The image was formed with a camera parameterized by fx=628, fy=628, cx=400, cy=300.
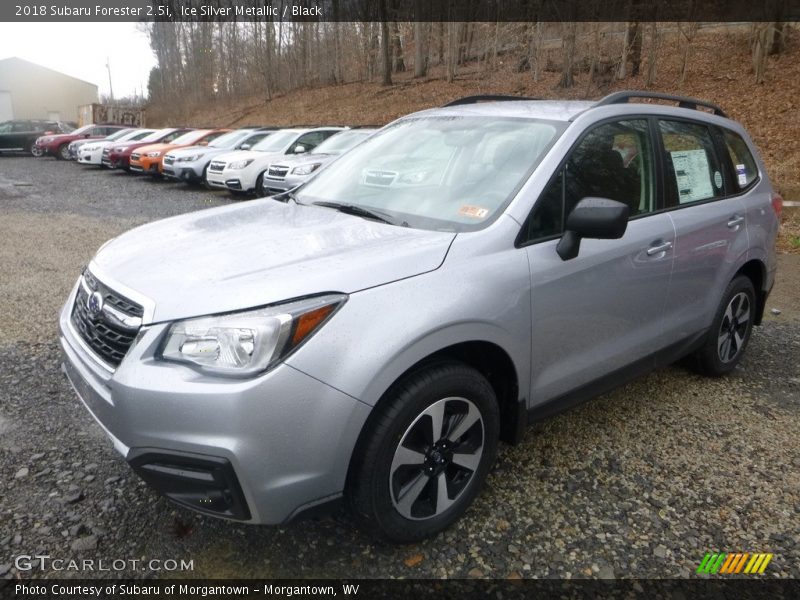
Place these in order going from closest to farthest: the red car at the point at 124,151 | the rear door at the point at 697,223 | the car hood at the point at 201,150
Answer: the rear door at the point at 697,223, the car hood at the point at 201,150, the red car at the point at 124,151

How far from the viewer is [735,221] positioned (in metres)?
3.86

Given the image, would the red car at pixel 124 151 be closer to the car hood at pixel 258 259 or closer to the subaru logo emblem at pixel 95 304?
the car hood at pixel 258 259

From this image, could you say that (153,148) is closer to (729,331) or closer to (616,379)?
(729,331)

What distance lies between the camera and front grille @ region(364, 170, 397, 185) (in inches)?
128

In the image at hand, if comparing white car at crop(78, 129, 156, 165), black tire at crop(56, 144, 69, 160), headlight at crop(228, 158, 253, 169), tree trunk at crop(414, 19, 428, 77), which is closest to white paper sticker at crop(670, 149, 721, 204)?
headlight at crop(228, 158, 253, 169)

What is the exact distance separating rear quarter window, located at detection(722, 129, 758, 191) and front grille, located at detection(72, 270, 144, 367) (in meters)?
3.67

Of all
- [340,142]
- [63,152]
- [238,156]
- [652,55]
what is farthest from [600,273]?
[63,152]

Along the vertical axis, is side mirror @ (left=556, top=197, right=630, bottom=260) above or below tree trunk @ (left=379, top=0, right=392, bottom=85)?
below

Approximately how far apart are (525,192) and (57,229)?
28.8 feet

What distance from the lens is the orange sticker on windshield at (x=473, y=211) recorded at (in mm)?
2744

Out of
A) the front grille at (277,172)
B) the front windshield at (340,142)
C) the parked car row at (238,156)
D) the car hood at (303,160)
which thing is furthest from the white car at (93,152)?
the front windshield at (340,142)

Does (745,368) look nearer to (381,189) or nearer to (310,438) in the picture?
(381,189)

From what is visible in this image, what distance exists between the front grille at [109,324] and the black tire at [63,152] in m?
25.0

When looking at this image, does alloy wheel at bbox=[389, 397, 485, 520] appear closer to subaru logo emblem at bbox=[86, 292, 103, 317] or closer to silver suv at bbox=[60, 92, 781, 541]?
silver suv at bbox=[60, 92, 781, 541]
